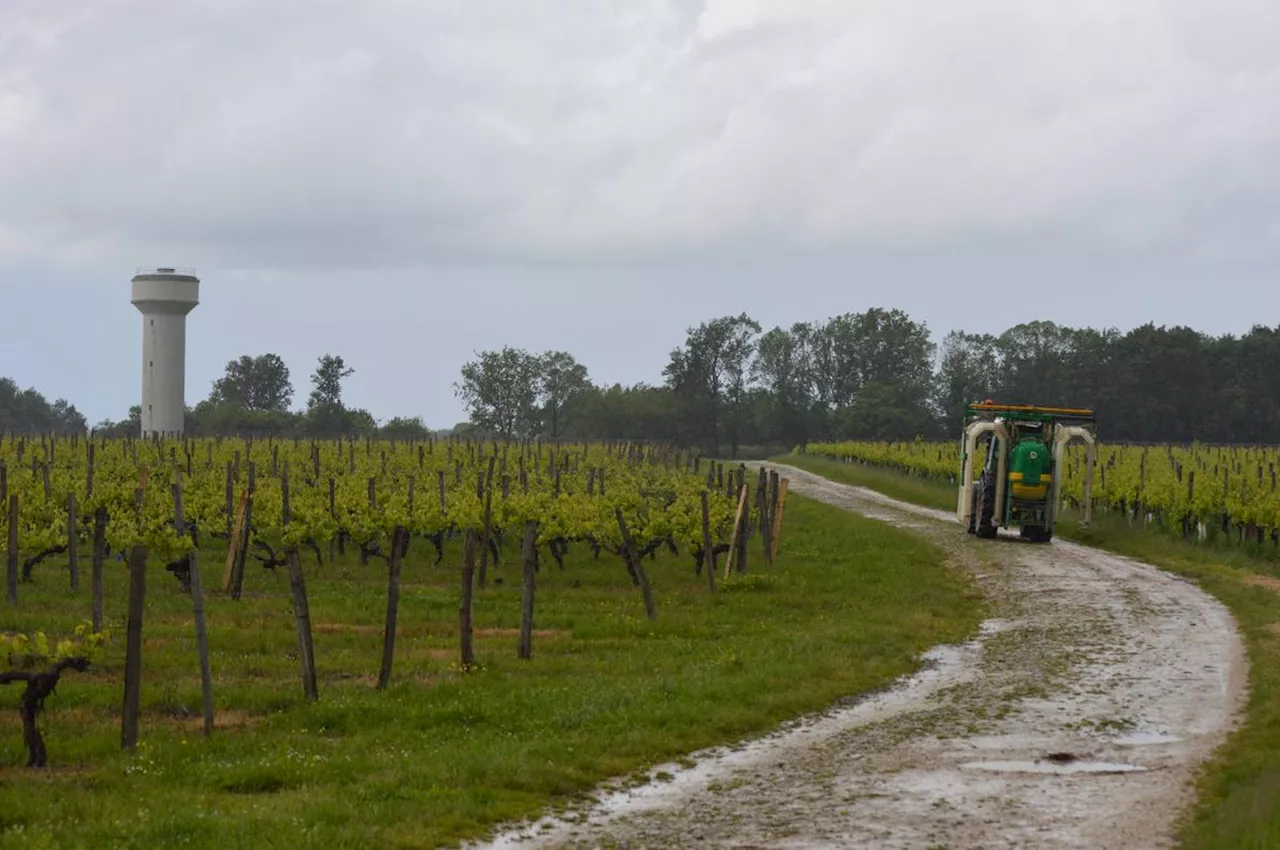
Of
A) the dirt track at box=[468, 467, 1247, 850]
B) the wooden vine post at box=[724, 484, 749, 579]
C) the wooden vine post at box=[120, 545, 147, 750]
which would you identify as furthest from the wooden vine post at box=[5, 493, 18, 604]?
the dirt track at box=[468, 467, 1247, 850]

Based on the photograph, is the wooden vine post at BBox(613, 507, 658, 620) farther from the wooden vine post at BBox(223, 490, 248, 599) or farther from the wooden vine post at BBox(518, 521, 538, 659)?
the wooden vine post at BBox(223, 490, 248, 599)

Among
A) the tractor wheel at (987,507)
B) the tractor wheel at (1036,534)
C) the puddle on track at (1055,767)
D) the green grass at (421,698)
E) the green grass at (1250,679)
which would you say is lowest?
the green grass at (421,698)

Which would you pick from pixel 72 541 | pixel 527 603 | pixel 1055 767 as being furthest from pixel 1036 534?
pixel 1055 767

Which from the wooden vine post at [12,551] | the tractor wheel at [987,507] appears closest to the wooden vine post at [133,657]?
the wooden vine post at [12,551]

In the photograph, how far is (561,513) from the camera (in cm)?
3231

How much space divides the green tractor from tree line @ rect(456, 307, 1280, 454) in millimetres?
87277

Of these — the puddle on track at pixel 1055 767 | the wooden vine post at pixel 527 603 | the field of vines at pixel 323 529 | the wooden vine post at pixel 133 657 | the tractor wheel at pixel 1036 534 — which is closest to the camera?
the puddle on track at pixel 1055 767

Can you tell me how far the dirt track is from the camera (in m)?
12.3

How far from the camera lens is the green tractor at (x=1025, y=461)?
1506 inches

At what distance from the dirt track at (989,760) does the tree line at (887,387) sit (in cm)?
10453

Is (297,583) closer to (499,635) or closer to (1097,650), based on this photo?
(499,635)

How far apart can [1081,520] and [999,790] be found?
31.7m

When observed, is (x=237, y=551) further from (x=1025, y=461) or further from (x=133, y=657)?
(x=1025, y=461)

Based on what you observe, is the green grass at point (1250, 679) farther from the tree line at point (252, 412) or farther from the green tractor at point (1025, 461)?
the tree line at point (252, 412)
